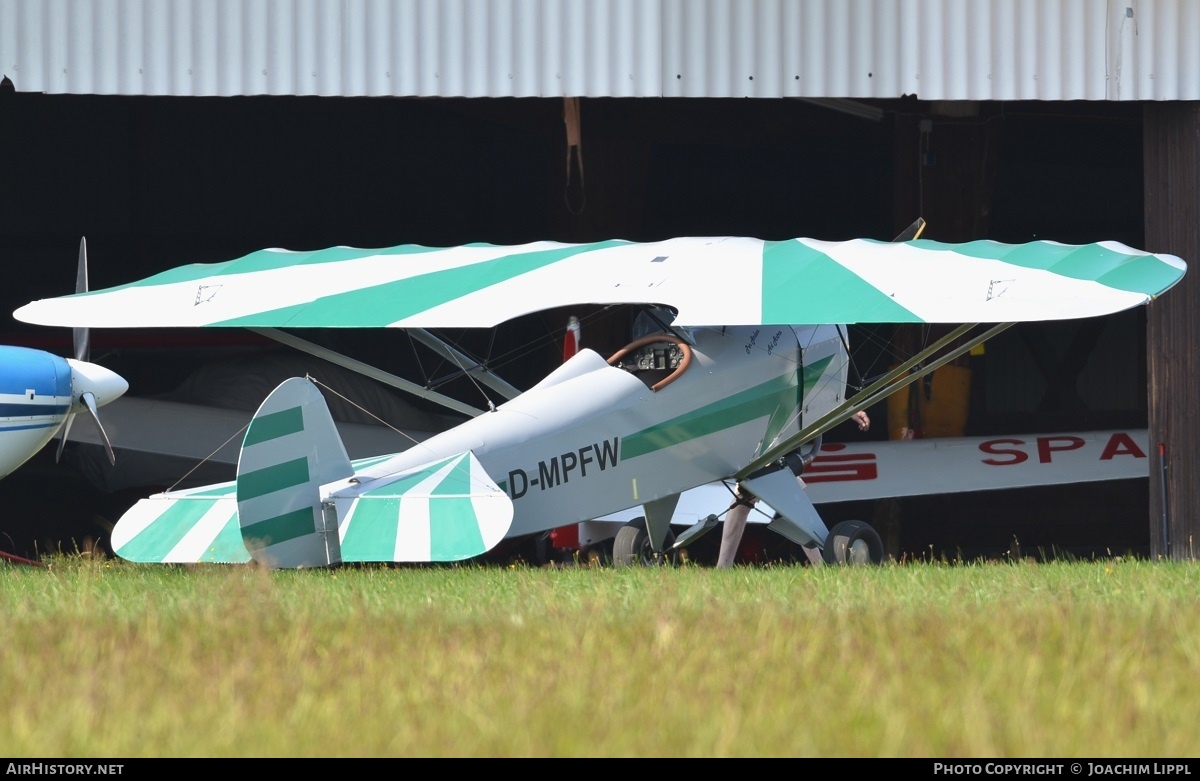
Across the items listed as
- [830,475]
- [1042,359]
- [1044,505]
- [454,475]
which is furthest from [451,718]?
[1042,359]

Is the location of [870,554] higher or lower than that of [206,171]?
lower

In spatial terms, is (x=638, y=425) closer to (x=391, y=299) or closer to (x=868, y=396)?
(x=868, y=396)

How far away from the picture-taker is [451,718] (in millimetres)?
3549

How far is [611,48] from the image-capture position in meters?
9.41

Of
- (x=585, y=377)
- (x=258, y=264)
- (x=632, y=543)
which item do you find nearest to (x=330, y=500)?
(x=585, y=377)

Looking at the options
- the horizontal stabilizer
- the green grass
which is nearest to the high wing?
the horizontal stabilizer

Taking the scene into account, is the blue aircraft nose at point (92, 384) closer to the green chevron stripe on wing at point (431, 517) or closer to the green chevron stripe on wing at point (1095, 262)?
the green chevron stripe on wing at point (431, 517)

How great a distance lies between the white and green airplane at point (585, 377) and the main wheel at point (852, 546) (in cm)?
1

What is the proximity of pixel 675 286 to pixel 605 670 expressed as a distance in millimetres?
3968

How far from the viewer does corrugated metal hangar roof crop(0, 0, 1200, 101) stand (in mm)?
9242

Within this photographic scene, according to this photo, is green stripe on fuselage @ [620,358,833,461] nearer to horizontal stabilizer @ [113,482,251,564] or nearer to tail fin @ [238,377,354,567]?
tail fin @ [238,377,354,567]

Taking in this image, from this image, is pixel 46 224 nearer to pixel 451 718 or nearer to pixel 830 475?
pixel 830 475
